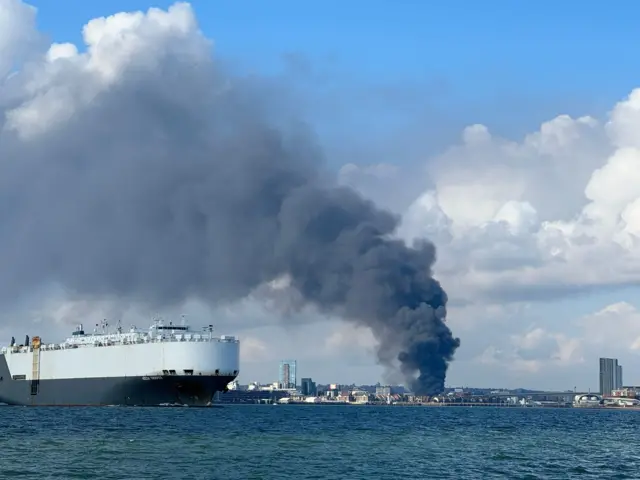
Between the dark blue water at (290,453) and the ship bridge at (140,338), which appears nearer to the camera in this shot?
the dark blue water at (290,453)

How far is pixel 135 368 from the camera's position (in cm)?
14288

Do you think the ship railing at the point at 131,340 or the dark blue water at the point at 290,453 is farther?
the ship railing at the point at 131,340

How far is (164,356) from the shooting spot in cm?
13962

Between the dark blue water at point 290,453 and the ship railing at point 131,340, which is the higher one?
the ship railing at point 131,340

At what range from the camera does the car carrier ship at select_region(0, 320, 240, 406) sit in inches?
5477

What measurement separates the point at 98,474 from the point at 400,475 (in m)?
18.4

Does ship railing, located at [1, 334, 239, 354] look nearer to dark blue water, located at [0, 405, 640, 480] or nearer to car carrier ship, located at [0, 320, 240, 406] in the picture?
car carrier ship, located at [0, 320, 240, 406]

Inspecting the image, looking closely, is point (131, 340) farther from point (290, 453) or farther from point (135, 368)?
point (290, 453)

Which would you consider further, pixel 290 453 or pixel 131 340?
pixel 131 340

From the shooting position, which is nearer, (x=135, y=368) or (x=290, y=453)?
(x=290, y=453)

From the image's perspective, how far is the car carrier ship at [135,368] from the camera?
139 metres

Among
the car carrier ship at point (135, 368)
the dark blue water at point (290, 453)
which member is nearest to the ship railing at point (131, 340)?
the car carrier ship at point (135, 368)

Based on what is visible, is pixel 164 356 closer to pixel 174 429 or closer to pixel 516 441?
pixel 174 429

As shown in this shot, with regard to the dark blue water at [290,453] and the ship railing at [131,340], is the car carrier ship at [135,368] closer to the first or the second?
the ship railing at [131,340]
